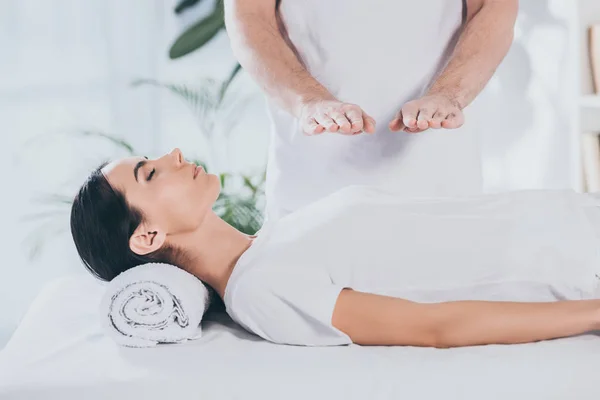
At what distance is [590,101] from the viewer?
294 centimetres

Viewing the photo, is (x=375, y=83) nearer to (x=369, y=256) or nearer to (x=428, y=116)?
(x=428, y=116)

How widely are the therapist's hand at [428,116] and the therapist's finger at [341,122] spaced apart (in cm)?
10

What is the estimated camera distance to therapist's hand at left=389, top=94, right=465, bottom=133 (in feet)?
5.25

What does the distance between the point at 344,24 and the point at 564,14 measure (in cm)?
159

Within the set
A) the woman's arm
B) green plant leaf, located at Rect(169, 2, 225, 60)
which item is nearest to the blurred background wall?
green plant leaf, located at Rect(169, 2, 225, 60)

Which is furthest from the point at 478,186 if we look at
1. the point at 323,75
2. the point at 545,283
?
the point at 545,283

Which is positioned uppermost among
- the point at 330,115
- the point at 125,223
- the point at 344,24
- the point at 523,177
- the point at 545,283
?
the point at 344,24

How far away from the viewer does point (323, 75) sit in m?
2.10

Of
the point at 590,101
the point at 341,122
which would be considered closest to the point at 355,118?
the point at 341,122

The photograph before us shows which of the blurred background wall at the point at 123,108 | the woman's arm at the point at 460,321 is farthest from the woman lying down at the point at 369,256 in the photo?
the blurred background wall at the point at 123,108

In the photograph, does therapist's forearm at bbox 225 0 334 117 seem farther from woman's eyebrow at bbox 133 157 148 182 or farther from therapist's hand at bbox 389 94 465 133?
woman's eyebrow at bbox 133 157 148 182

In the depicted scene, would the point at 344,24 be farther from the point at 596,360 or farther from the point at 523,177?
the point at 523,177

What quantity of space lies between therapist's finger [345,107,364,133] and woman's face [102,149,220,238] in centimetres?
31

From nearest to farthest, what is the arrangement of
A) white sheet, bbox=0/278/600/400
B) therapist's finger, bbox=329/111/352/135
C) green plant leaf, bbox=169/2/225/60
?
white sheet, bbox=0/278/600/400, therapist's finger, bbox=329/111/352/135, green plant leaf, bbox=169/2/225/60
